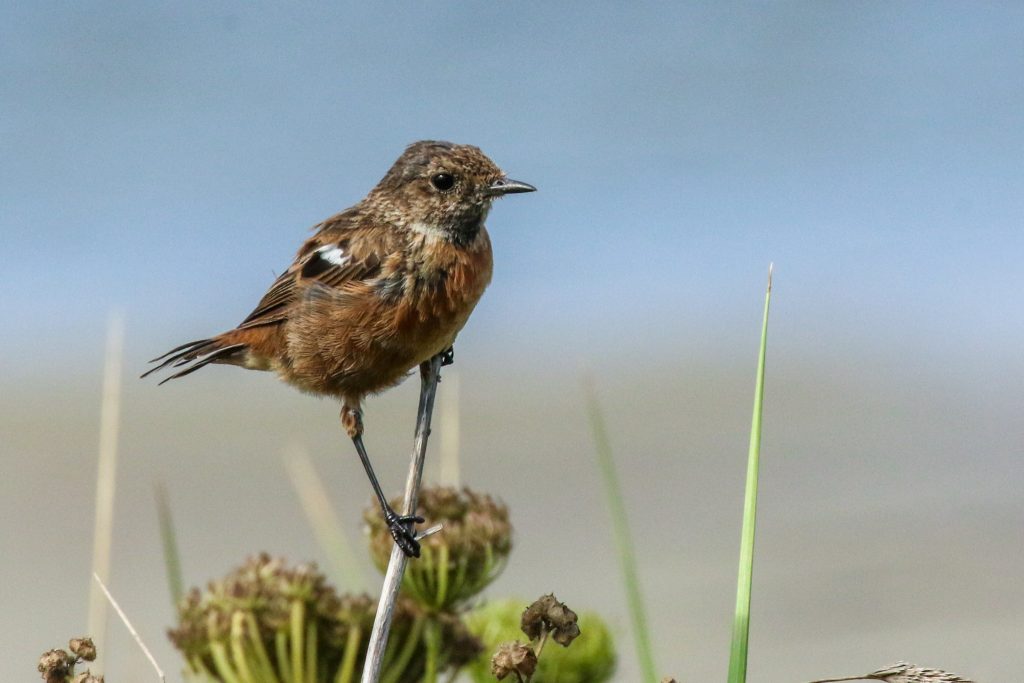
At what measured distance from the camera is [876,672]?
74.6 inches

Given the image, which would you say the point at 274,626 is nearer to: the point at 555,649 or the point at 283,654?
the point at 283,654

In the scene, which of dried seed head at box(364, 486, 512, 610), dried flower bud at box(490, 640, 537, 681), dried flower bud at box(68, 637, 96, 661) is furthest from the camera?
dried seed head at box(364, 486, 512, 610)

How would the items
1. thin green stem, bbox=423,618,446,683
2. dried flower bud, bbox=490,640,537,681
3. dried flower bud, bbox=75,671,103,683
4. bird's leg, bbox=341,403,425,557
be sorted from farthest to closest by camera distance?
thin green stem, bbox=423,618,446,683, bird's leg, bbox=341,403,425,557, dried flower bud, bbox=75,671,103,683, dried flower bud, bbox=490,640,537,681

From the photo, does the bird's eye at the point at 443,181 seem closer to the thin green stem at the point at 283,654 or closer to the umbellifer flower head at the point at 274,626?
the umbellifer flower head at the point at 274,626

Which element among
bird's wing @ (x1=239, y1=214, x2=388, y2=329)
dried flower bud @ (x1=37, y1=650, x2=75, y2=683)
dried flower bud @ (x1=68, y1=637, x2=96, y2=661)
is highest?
bird's wing @ (x1=239, y1=214, x2=388, y2=329)

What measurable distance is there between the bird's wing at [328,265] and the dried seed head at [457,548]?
737mm

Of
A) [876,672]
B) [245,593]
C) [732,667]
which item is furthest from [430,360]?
[876,672]

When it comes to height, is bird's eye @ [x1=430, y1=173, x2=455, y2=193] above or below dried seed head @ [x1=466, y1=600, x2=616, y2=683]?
above

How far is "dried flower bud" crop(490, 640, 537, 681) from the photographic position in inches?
69.4

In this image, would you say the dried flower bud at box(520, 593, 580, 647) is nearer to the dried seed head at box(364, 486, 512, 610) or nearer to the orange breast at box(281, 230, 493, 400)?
the dried seed head at box(364, 486, 512, 610)

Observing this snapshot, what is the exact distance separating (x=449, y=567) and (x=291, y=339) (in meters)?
0.88

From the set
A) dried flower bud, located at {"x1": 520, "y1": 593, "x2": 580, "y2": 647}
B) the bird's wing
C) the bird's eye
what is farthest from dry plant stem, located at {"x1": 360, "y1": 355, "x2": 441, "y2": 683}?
the bird's eye

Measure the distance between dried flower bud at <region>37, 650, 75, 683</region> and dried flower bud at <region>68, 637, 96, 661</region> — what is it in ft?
0.10

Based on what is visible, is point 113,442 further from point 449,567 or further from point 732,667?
point 732,667
